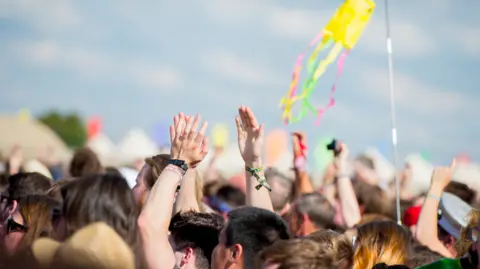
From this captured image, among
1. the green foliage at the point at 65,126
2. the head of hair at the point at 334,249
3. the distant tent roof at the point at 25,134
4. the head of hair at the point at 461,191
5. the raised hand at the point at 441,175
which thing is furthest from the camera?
the green foliage at the point at 65,126

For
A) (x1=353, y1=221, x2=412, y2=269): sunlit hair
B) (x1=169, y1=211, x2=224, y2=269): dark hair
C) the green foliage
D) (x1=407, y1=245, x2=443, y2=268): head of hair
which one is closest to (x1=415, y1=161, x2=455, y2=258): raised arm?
(x1=407, y1=245, x2=443, y2=268): head of hair

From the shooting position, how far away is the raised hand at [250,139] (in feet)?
16.9

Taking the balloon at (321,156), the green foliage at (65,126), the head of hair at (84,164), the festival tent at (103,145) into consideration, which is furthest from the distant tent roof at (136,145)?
the green foliage at (65,126)

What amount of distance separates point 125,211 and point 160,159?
143cm

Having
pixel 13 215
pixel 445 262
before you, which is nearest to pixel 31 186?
pixel 13 215

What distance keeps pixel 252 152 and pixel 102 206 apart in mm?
1836

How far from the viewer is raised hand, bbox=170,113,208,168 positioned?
4.04 metres

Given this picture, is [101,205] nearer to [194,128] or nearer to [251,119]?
[194,128]

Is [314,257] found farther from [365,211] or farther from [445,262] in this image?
[365,211]

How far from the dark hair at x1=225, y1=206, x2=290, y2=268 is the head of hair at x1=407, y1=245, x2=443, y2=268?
90 cm

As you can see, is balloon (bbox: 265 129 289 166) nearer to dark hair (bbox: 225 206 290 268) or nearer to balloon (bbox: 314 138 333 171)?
balloon (bbox: 314 138 333 171)

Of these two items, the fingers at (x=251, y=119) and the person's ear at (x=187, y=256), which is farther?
the fingers at (x=251, y=119)

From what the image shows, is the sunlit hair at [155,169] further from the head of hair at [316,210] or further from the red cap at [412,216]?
the red cap at [412,216]

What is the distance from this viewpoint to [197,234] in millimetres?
4195
